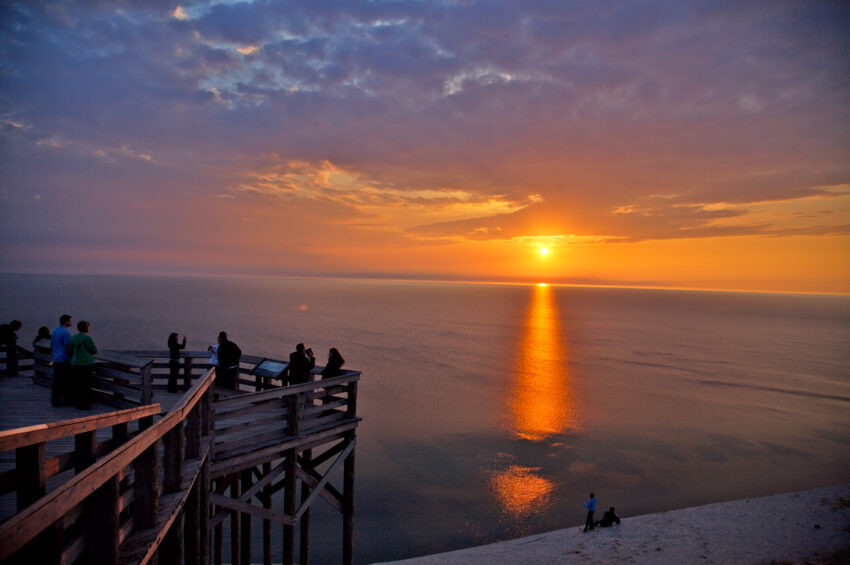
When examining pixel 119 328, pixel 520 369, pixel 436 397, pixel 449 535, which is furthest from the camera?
pixel 119 328

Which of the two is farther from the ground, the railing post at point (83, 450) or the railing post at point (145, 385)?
the railing post at point (83, 450)

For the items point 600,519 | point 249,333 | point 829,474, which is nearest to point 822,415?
point 829,474

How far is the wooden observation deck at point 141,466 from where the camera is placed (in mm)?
2822

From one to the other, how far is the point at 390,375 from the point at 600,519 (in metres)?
34.2

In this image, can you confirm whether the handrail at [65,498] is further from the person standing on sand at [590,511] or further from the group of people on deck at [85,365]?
the person standing on sand at [590,511]

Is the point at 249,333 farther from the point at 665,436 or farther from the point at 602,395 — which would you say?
the point at 665,436

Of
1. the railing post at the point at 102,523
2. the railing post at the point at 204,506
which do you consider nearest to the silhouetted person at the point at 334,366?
the railing post at the point at 204,506

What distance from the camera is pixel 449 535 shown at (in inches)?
771

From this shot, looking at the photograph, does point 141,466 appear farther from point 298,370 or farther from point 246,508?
point 298,370

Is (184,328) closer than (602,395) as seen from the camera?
No

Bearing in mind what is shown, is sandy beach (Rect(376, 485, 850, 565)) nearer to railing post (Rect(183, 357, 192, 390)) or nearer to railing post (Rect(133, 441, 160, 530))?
railing post (Rect(183, 357, 192, 390))


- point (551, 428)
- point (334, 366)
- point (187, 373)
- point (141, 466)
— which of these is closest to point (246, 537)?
point (187, 373)

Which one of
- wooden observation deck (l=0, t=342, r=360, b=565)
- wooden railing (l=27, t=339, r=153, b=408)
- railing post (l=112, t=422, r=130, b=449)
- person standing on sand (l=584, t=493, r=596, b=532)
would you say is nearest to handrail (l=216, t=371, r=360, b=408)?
wooden observation deck (l=0, t=342, r=360, b=565)

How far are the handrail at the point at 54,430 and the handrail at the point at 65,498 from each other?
278 millimetres
